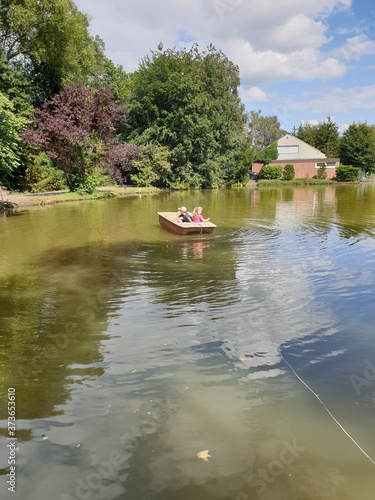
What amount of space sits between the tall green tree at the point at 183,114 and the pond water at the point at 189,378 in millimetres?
34720

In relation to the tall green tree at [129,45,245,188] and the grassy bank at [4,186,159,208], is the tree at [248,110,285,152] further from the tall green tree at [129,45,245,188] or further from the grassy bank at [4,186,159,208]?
the grassy bank at [4,186,159,208]

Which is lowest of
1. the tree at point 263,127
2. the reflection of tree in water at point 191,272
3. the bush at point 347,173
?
the reflection of tree in water at point 191,272

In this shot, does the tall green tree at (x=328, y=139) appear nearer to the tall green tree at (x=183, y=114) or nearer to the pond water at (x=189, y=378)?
the tall green tree at (x=183, y=114)

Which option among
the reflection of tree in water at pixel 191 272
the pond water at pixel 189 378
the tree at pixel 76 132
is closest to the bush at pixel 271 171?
the tree at pixel 76 132

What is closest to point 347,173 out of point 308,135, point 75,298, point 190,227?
point 308,135

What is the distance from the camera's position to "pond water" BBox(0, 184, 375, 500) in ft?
11.0

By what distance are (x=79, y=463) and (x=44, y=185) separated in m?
28.8

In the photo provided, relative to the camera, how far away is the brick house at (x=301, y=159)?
195 feet

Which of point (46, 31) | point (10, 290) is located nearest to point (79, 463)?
point (10, 290)

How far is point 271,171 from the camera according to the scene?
2313 inches

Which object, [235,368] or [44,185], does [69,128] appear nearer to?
[44,185]

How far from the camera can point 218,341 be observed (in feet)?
19.2

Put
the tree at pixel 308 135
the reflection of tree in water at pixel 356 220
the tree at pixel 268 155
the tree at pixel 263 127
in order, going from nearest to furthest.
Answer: the reflection of tree in water at pixel 356 220, the tree at pixel 268 155, the tree at pixel 308 135, the tree at pixel 263 127

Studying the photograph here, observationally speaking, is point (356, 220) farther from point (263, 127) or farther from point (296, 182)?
point (263, 127)
